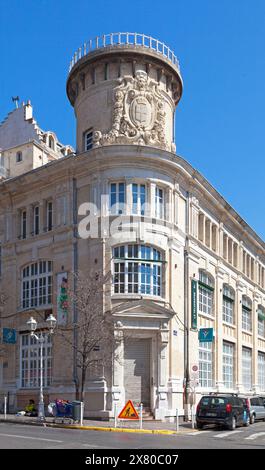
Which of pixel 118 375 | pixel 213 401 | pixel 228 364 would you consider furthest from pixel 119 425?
pixel 228 364

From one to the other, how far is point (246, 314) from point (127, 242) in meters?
20.6

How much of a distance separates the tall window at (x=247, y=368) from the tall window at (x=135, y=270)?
17191 mm

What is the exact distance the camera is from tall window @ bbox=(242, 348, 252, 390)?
46.8 meters

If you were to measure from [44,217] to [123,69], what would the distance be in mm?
9791

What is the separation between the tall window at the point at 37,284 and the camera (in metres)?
35.2

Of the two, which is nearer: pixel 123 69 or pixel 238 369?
pixel 123 69

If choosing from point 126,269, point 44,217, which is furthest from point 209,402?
point 44,217

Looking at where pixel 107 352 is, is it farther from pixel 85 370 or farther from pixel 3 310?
pixel 3 310

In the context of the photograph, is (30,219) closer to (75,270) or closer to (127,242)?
(75,270)

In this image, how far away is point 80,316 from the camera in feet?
104

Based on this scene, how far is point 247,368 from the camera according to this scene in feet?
157

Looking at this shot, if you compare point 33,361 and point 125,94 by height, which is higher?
point 125,94

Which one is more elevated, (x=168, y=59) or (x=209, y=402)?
(x=168, y=59)

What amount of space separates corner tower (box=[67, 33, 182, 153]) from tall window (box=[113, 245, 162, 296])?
238 inches
